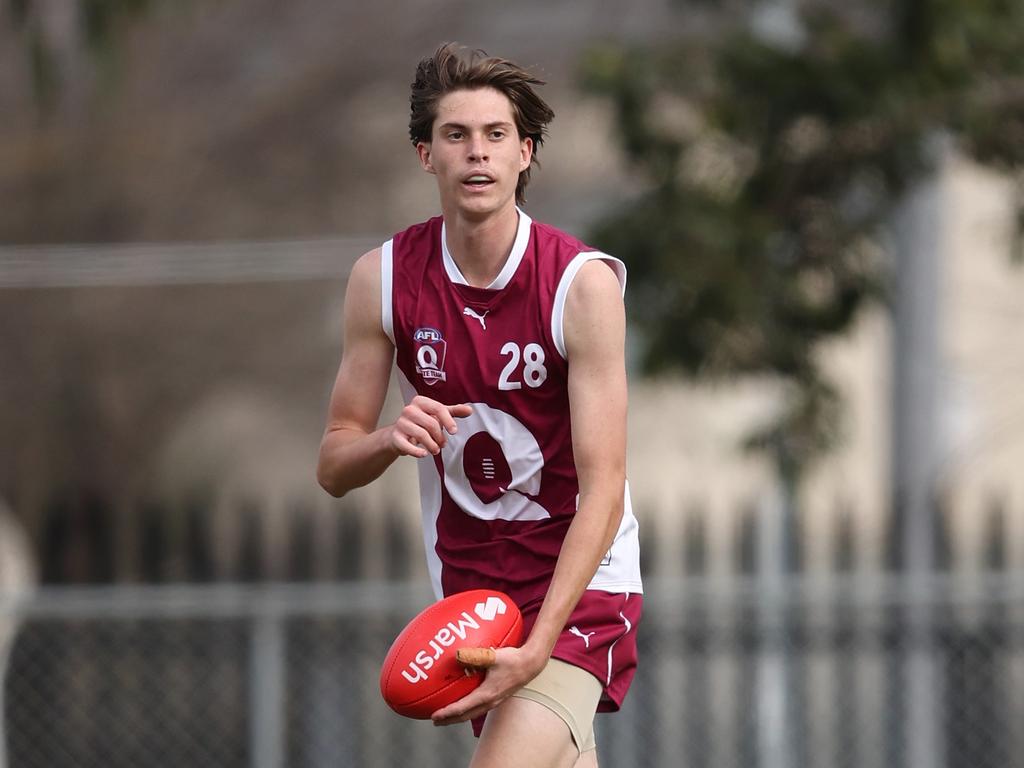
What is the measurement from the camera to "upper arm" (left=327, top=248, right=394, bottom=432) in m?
3.96

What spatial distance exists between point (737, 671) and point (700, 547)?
705 millimetres

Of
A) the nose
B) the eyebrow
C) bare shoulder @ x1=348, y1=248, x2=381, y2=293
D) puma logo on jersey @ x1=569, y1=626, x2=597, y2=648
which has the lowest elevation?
puma logo on jersey @ x1=569, y1=626, x2=597, y2=648

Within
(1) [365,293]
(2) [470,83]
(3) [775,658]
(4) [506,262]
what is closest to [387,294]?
(1) [365,293]

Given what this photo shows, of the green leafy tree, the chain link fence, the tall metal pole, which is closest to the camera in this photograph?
the green leafy tree

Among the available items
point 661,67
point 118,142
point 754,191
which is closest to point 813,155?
point 754,191

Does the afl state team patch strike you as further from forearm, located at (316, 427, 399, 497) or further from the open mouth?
the open mouth

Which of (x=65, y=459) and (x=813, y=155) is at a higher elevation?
(x=813, y=155)

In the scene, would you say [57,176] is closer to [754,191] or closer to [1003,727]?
[754,191]

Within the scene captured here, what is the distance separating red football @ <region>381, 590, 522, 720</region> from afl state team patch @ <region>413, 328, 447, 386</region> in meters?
0.51

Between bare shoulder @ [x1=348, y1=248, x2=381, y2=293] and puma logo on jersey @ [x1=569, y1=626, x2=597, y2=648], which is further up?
bare shoulder @ [x1=348, y1=248, x2=381, y2=293]

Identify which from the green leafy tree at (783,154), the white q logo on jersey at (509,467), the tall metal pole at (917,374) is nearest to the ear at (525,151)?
the white q logo on jersey at (509,467)

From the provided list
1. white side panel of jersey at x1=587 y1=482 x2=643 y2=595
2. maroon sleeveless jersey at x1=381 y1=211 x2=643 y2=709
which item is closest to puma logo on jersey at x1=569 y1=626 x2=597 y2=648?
maroon sleeveless jersey at x1=381 y1=211 x2=643 y2=709

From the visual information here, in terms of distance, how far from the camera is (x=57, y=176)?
40.5 ft

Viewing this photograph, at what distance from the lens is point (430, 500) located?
13.6 ft
